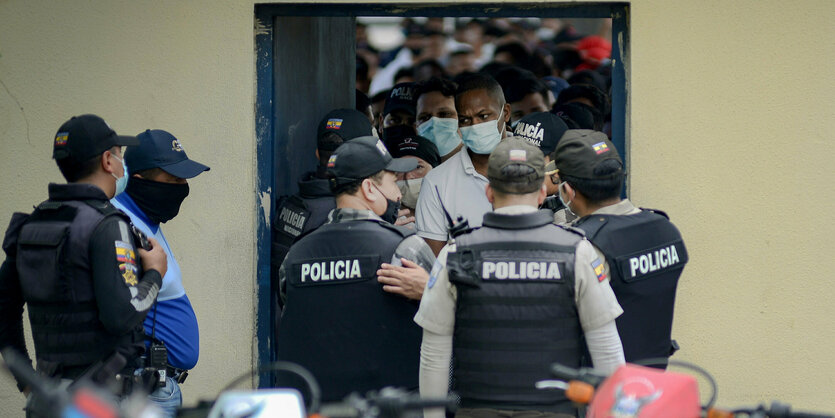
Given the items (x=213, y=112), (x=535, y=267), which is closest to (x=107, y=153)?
(x=213, y=112)

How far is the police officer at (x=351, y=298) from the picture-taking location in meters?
4.04

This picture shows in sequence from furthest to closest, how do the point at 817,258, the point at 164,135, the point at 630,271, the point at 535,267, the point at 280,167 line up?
the point at 280,167 < the point at 817,258 < the point at 164,135 < the point at 630,271 < the point at 535,267

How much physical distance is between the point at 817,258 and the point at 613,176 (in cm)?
173

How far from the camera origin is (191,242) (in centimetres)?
548

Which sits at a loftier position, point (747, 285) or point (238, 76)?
point (238, 76)

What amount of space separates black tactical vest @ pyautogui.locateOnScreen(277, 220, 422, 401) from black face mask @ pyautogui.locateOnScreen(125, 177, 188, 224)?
816mm

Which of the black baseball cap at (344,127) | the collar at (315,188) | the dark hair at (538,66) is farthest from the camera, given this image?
the dark hair at (538,66)

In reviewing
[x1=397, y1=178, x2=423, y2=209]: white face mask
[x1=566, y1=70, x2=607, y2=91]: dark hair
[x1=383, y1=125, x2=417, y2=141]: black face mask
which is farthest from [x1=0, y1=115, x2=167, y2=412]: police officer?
[x1=566, y1=70, x2=607, y2=91]: dark hair

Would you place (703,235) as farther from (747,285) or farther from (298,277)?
(298,277)

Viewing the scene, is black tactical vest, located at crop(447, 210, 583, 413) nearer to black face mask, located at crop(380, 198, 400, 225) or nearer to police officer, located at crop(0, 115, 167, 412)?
black face mask, located at crop(380, 198, 400, 225)

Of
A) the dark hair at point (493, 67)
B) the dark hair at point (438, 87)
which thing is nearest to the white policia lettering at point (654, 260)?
the dark hair at point (438, 87)

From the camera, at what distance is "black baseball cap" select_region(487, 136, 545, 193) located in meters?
3.69

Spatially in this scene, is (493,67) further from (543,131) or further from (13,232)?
(13,232)

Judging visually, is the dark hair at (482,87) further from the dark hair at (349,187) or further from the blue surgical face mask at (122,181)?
the blue surgical face mask at (122,181)
